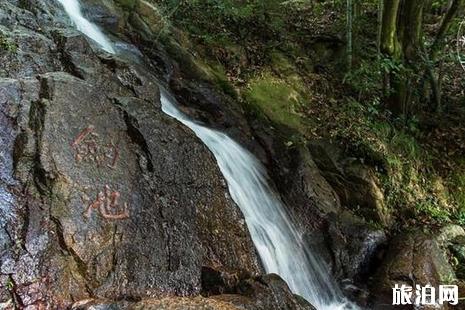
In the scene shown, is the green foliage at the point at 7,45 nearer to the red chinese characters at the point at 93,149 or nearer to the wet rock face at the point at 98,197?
the wet rock face at the point at 98,197

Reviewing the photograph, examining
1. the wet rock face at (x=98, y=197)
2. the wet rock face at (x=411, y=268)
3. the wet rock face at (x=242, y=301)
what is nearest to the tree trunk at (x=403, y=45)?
the wet rock face at (x=411, y=268)

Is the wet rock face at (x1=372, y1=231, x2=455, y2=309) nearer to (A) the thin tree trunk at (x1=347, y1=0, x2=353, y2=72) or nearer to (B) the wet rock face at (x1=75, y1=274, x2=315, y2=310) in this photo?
(B) the wet rock face at (x1=75, y1=274, x2=315, y2=310)

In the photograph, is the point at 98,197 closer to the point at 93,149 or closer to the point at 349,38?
the point at 93,149

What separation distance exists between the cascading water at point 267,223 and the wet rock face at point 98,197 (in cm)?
93

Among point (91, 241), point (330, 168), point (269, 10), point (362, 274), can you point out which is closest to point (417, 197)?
point (330, 168)

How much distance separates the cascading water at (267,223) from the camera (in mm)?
5988

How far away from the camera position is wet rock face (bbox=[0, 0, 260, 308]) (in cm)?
368

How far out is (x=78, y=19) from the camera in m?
7.91

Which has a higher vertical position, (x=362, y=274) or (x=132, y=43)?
(x=132, y=43)

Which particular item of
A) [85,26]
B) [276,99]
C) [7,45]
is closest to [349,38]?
[276,99]

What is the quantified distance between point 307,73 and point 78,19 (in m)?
4.54

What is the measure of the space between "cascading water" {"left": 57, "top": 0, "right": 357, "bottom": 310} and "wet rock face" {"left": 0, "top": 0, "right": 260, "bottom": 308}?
0.93 metres

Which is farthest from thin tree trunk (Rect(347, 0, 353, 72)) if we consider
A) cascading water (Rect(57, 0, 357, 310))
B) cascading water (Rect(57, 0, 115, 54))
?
cascading water (Rect(57, 0, 115, 54))

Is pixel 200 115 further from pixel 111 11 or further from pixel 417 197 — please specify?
pixel 417 197
